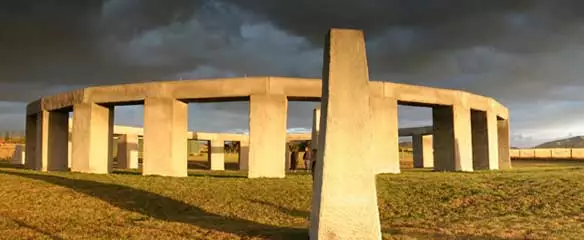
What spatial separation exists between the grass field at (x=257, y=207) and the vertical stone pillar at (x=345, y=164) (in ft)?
3.95

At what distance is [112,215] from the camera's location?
43.7ft

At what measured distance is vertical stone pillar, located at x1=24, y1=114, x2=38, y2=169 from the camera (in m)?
29.0

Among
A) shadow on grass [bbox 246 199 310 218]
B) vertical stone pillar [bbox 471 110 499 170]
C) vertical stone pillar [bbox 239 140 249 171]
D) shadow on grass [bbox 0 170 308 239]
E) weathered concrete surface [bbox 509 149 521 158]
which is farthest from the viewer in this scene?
weathered concrete surface [bbox 509 149 521 158]

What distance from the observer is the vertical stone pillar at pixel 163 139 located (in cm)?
2109

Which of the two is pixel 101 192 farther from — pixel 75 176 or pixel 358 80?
pixel 358 80

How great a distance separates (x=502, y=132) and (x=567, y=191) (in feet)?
58.8

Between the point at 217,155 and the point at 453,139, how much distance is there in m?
19.7

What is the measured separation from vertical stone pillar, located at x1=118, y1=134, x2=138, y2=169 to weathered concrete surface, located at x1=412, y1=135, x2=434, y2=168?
1897 centimetres

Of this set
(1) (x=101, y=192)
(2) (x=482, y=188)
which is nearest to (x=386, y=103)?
(2) (x=482, y=188)

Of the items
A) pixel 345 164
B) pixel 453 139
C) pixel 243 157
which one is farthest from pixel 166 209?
pixel 243 157

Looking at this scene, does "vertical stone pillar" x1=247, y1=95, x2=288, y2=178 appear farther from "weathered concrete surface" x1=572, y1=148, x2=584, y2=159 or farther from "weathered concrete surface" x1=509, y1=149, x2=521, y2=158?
"weathered concrete surface" x1=509, y1=149, x2=521, y2=158

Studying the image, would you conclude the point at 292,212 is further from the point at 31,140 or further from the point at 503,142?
the point at 503,142

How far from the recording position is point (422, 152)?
40562 mm

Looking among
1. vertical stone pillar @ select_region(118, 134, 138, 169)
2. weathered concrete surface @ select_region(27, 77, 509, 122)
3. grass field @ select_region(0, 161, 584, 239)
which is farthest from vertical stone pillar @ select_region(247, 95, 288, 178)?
vertical stone pillar @ select_region(118, 134, 138, 169)
